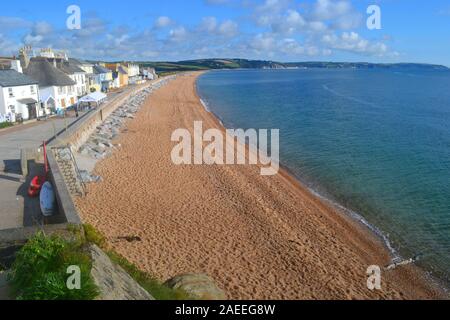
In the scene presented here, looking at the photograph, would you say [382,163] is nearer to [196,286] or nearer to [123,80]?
[196,286]

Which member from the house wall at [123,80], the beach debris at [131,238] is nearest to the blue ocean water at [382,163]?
the beach debris at [131,238]

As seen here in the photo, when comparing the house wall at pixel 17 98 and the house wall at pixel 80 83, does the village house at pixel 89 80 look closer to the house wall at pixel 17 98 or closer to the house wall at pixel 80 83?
the house wall at pixel 80 83

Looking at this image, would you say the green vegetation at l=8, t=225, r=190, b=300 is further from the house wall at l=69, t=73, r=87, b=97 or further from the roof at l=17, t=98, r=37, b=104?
the house wall at l=69, t=73, r=87, b=97

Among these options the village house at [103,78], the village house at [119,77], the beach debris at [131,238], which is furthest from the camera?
the village house at [119,77]

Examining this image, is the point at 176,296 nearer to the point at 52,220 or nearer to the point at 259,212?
the point at 52,220

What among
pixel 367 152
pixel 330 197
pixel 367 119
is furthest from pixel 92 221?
pixel 367 119

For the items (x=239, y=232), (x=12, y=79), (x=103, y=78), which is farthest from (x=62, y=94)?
(x=239, y=232)

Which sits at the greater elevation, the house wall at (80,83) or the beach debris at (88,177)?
the house wall at (80,83)

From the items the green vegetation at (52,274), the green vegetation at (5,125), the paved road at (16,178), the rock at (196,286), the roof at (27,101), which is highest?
the roof at (27,101)

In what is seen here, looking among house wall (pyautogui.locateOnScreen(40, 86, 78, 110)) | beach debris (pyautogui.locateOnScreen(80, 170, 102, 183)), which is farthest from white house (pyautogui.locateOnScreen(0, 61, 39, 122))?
beach debris (pyautogui.locateOnScreen(80, 170, 102, 183))
